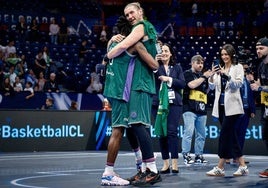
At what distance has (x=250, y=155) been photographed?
12367 mm

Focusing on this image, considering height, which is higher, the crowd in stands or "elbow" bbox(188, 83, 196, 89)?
the crowd in stands

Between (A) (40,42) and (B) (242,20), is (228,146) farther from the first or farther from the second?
(B) (242,20)

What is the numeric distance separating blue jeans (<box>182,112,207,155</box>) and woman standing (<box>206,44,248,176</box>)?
6.85 ft

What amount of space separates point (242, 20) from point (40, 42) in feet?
32.2

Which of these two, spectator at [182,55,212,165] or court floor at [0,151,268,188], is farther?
spectator at [182,55,212,165]

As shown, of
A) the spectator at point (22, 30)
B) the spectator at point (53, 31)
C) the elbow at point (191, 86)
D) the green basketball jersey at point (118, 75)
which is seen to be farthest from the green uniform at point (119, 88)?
the spectator at point (53, 31)

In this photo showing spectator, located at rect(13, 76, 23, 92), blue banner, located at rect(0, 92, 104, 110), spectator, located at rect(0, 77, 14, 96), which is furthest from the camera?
spectator, located at rect(13, 76, 23, 92)

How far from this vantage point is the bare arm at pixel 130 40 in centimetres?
604

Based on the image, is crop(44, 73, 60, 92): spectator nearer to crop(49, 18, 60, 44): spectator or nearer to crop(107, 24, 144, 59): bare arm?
crop(49, 18, 60, 44): spectator

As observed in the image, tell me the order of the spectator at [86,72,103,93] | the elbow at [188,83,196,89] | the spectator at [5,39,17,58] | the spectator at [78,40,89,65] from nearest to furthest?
the elbow at [188,83,196,89]
the spectator at [86,72,103,93]
the spectator at [5,39,17,58]
the spectator at [78,40,89,65]

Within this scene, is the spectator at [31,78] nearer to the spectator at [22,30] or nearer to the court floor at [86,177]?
the spectator at [22,30]

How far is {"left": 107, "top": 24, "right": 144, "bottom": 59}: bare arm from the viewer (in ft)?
19.8

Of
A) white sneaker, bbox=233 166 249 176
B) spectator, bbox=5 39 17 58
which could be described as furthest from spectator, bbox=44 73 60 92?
white sneaker, bbox=233 166 249 176

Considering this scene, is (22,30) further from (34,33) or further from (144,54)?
(144,54)
